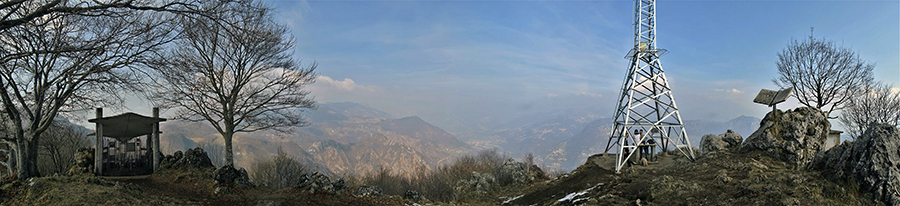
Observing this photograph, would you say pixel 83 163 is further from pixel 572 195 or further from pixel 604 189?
pixel 604 189

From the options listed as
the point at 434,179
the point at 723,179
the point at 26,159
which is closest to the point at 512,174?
the point at 723,179

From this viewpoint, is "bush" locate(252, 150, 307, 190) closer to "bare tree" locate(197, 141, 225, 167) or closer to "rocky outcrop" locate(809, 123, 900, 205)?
"bare tree" locate(197, 141, 225, 167)

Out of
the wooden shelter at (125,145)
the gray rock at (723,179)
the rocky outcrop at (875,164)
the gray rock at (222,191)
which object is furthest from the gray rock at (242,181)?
the rocky outcrop at (875,164)

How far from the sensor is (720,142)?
16188 mm

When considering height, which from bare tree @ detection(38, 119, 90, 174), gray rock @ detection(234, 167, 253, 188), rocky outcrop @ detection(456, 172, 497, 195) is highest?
bare tree @ detection(38, 119, 90, 174)

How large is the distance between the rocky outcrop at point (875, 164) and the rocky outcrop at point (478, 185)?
43.5 feet

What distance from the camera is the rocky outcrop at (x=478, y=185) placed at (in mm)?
19406

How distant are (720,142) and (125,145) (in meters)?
24.9

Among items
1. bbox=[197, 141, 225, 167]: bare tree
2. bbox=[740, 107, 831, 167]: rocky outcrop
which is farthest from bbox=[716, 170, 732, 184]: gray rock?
bbox=[197, 141, 225, 167]: bare tree

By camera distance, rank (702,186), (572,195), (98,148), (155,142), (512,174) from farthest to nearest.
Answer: (512,174), (155,142), (98,148), (572,195), (702,186)

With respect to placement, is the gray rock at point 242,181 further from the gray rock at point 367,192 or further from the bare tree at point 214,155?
the bare tree at point 214,155

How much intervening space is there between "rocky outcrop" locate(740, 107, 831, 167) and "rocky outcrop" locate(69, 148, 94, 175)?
25252 millimetres

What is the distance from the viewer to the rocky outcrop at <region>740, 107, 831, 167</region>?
12.5 meters

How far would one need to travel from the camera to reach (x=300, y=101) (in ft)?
63.2
